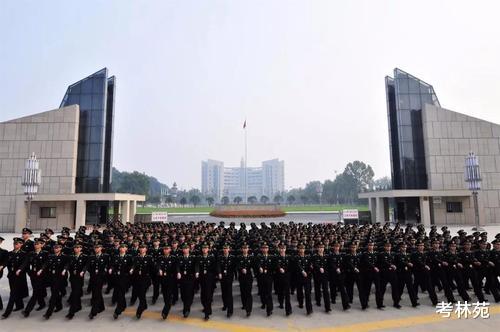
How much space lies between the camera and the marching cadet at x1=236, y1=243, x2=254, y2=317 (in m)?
6.91

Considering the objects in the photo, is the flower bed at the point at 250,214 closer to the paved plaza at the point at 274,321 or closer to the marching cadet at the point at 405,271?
the marching cadet at the point at 405,271

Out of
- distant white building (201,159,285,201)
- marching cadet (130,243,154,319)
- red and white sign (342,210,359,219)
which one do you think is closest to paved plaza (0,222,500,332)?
marching cadet (130,243,154,319)

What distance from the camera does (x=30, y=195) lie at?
22734 mm

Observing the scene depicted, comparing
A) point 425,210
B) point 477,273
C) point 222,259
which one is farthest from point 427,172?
point 222,259

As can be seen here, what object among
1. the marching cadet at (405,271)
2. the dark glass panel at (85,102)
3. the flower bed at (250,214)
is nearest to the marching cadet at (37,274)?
the marching cadet at (405,271)

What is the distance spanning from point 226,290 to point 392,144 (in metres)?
31.0

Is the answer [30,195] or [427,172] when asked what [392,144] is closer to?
[427,172]

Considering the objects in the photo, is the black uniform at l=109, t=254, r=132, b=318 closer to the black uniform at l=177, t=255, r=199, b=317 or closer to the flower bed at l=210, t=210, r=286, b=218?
the black uniform at l=177, t=255, r=199, b=317

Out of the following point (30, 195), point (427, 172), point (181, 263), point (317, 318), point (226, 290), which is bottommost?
point (317, 318)

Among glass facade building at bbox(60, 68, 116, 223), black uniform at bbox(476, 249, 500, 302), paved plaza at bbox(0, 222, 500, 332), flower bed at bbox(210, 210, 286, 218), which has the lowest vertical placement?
paved plaza at bbox(0, 222, 500, 332)

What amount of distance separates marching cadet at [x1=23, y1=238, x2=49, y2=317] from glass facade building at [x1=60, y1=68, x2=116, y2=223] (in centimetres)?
2375

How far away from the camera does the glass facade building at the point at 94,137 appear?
96.2 feet

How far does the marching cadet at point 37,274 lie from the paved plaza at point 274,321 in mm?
261

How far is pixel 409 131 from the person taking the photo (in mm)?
30875
